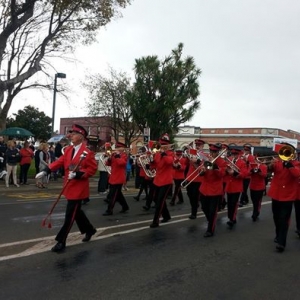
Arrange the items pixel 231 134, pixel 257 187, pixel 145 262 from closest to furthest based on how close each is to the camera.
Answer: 1. pixel 145 262
2. pixel 257 187
3. pixel 231 134

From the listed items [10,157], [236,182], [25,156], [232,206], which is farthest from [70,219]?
[25,156]

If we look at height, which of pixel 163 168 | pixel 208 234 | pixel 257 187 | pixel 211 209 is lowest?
pixel 208 234

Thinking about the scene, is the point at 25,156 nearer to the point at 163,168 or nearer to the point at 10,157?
the point at 10,157

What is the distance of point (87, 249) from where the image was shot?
648cm

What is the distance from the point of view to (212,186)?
8.19 meters

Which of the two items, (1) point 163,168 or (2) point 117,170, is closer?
(1) point 163,168

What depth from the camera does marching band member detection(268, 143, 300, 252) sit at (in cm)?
703

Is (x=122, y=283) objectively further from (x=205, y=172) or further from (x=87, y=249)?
(x=205, y=172)

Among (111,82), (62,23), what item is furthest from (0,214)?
(111,82)

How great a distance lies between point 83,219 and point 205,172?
269 centimetres

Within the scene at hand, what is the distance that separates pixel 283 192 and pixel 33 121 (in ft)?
217

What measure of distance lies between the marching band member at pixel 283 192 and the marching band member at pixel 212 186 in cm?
115

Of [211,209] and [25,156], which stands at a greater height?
[25,156]

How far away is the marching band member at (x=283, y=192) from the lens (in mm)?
7027
